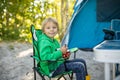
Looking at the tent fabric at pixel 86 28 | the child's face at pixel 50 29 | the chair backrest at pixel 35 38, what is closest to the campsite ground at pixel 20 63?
the tent fabric at pixel 86 28

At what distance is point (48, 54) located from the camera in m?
3.32

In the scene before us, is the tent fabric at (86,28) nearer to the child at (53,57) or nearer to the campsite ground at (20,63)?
the campsite ground at (20,63)

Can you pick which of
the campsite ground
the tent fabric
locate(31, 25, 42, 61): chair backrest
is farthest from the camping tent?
locate(31, 25, 42, 61): chair backrest

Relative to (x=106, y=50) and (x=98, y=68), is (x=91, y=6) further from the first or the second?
(x=106, y=50)

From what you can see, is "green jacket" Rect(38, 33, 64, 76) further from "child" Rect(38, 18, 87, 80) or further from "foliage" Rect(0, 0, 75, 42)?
"foliage" Rect(0, 0, 75, 42)

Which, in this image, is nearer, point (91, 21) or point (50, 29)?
point (50, 29)

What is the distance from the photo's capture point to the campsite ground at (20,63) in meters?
4.80

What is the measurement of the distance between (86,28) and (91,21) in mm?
185

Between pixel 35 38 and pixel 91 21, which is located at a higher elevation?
pixel 91 21

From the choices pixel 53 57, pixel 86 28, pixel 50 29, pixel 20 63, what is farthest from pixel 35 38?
pixel 86 28

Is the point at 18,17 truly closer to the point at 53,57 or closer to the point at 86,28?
the point at 86,28

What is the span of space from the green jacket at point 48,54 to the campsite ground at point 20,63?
1.30 meters

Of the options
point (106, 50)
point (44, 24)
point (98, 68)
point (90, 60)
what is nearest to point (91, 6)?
point (90, 60)

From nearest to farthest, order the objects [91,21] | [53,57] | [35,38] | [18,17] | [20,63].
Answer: [53,57]
[35,38]
[20,63]
[91,21]
[18,17]
